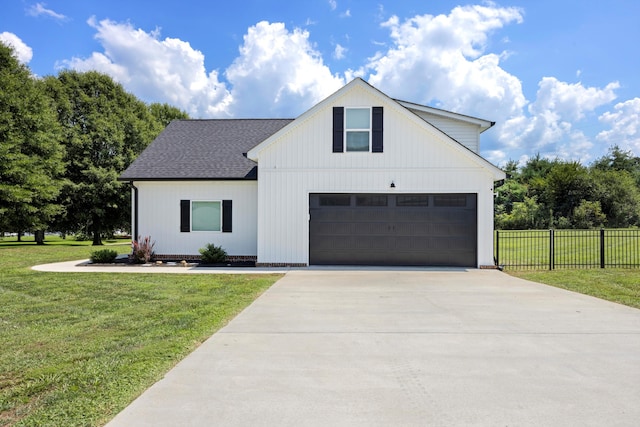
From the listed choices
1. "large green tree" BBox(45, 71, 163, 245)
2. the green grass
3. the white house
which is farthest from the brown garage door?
"large green tree" BBox(45, 71, 163, 245)

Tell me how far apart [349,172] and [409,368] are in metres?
9.25

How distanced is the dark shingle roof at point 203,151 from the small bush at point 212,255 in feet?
8.38

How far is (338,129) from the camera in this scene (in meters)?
13.0

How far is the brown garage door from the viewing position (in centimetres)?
1291

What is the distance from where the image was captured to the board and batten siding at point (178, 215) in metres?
14.3

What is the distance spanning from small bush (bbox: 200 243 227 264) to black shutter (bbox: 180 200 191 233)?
1.29 m

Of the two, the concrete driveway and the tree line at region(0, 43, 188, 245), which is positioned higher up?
the tree line at region(0, 43, 188, 245)

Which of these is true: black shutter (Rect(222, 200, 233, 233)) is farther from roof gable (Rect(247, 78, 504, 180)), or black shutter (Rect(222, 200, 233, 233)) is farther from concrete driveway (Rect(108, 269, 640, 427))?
concrete driveway (Rect(108, 269, 640, 427))

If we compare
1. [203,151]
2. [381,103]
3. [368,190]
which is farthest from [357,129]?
[203,151]

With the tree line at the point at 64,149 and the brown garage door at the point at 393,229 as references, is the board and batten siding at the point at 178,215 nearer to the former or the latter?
the brown garage door at the point at 393,229

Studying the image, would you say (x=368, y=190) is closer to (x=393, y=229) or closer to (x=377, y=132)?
(x=393, y=229)

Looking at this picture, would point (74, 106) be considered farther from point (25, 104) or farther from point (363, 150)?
point (363, 150)

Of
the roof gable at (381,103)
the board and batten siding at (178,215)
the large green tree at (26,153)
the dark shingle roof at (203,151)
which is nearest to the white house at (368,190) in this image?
the roof gable at (381,103)

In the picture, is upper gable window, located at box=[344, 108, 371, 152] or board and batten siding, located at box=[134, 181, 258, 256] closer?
upper gable window, located at box=[344, 108, 371, 152]
